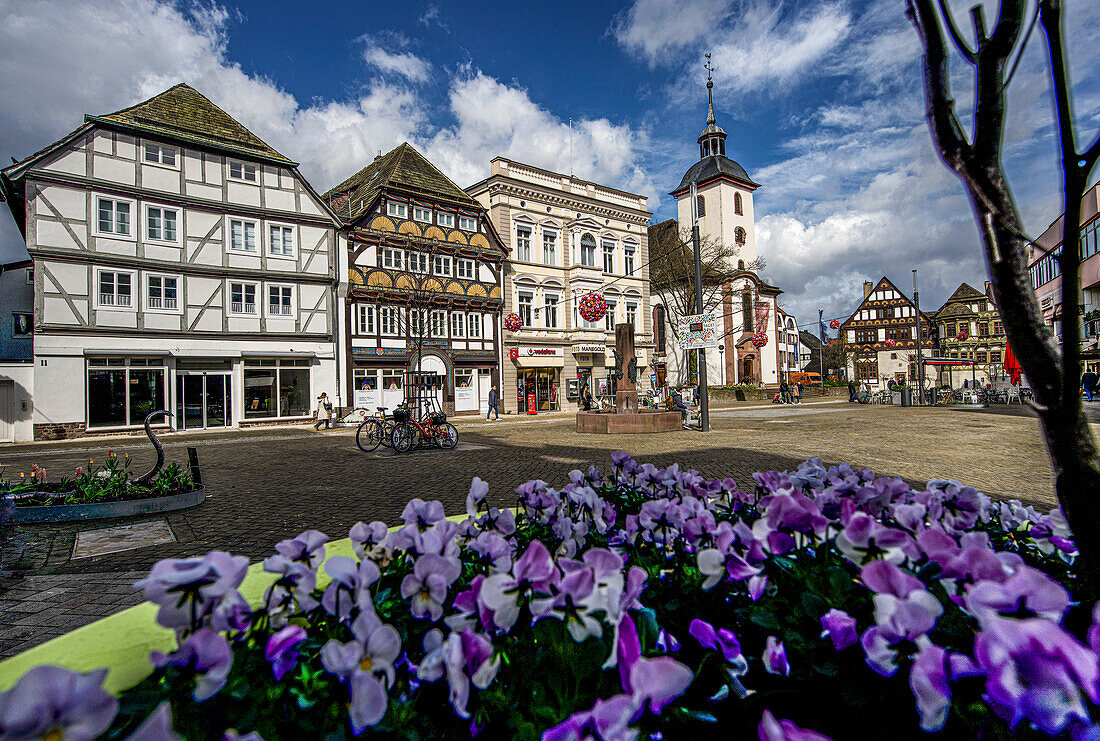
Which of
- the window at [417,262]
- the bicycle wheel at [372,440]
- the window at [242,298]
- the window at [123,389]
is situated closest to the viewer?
the bicycle wheel at [372,440]

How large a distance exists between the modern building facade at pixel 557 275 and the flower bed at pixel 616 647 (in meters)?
28.0

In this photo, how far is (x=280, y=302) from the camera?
22.9 metres

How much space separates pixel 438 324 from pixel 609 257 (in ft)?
43.5

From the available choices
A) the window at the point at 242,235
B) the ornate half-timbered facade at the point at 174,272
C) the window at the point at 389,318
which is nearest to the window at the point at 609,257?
the window at the point at 389,318

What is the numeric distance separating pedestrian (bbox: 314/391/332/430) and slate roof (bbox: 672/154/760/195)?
114 feet

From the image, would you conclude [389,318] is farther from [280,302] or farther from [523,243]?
[523,243]

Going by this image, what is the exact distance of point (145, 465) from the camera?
10578mm

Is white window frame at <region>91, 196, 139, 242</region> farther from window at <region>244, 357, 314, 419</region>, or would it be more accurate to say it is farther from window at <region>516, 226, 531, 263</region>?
window at <region>516, 226, 531, 263</region>

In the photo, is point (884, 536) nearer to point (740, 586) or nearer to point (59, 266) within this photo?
point (740, 586)

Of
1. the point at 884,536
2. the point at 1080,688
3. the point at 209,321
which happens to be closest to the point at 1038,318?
the point at 884,536

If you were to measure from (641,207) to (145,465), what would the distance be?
3208 cm

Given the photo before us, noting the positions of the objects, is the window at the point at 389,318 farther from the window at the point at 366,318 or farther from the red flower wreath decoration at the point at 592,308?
the red flower wreath decoration at the point at 592,308

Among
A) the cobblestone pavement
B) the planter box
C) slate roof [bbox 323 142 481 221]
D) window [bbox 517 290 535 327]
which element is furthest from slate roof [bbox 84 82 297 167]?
the planter box

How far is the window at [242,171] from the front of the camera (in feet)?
72.6
